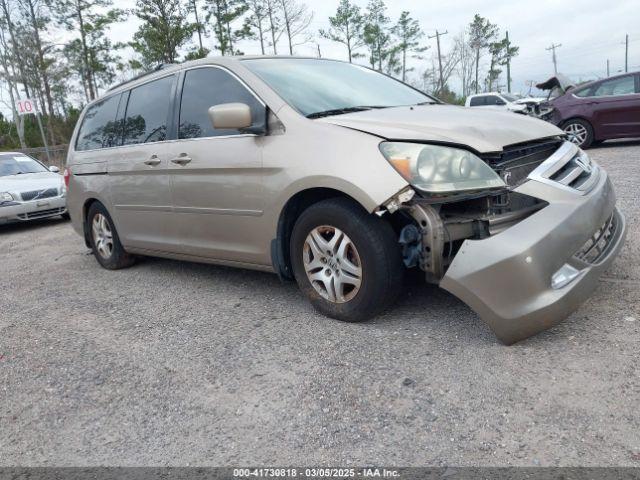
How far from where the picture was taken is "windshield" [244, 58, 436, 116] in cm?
338

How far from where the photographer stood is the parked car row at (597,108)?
10078 mm

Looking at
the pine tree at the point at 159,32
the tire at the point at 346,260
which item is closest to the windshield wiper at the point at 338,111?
the tire at the point at 346,260

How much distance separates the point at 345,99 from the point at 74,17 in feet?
94.4

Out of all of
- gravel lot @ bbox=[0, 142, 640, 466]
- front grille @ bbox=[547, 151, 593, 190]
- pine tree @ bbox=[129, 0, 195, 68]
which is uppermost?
pine tree @ bbox=[129, 0, 195, 68]

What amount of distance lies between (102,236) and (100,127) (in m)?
1.06

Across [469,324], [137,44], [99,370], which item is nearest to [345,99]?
[469,324]

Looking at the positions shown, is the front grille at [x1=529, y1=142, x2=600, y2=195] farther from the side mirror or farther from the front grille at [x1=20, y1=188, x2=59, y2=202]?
the front grille at [x1=20, y1=188, x2=59, y2=202]

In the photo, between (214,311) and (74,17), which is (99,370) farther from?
(74,17)

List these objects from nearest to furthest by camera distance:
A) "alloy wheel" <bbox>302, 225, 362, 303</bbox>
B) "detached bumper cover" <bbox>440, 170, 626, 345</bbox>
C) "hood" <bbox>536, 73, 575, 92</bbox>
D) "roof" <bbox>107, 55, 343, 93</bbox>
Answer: "detached bumper cover" <bbox>440, 170, 626, 345</bbox> → "alloy wheel" <bbox>302, 225, 362, 303</bbox> → "roof" <bbox>107, 55, 343, 93</bbox> → "hood" <bbox>536, 73, 575, 92</bbox>

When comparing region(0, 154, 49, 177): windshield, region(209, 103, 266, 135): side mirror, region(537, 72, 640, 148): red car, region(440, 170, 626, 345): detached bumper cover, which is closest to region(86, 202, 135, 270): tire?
region(209, 103, 266, 135): side mirror

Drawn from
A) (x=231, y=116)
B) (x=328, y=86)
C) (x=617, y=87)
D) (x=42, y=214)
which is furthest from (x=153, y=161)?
(x=617, y=87)

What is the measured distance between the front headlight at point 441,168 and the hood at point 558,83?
9.37m

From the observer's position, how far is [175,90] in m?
4.10

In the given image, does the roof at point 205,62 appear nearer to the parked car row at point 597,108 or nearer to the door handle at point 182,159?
the door handle at point 182,159
